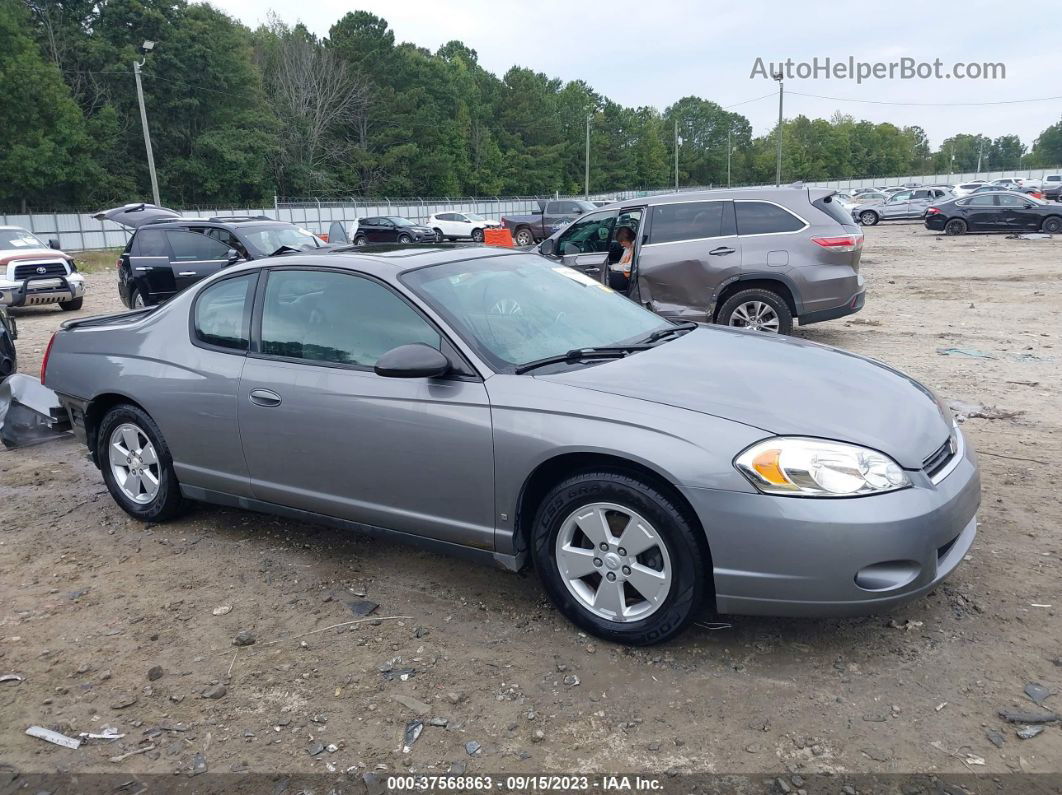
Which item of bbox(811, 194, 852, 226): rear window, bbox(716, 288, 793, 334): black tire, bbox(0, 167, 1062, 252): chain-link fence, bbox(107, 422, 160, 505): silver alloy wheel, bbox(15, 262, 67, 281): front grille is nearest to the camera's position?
bbox(107, 422, 160, 505): silver alloy wheel

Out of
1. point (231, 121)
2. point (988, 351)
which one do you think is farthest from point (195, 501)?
point (231, 121)

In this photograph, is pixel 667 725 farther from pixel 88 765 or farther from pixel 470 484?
pixel 88 765

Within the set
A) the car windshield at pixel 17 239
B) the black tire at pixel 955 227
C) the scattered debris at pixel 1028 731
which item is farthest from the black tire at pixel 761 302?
the black tire at pixel 955 227

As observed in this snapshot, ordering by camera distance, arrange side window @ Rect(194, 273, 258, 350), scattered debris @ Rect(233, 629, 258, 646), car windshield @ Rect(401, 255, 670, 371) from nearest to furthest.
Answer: scattered debris @ Rect(233, 629, 258, 646) → car windshield @ Rect(401, 255, 670, 371) → side window @ Rect(194, 273, 258, 350)

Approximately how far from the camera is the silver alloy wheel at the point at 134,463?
4699 millimetres

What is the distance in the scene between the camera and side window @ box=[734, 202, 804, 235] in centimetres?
878

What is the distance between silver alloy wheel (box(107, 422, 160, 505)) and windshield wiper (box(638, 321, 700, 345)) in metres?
2.89

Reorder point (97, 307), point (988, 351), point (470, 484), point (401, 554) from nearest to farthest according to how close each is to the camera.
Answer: point (470, 484), point (401, 554), point (988, 351), point (97, 307)

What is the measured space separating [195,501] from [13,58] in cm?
5013

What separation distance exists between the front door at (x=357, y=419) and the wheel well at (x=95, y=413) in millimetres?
1248

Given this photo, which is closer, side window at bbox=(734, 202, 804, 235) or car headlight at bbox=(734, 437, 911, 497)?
car headlight at bbox=(734, 437, 911, 497)

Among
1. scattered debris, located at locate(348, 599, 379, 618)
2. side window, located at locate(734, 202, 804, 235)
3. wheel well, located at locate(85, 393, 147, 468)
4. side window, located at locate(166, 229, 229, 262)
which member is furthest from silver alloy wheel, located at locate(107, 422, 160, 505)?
side window, located at locate(166, 229, 229, 262)

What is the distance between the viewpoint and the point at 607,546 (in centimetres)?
320

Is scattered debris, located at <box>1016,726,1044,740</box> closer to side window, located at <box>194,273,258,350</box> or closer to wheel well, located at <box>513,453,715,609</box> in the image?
wheel well, located at <box>513,453,715,609</box>
